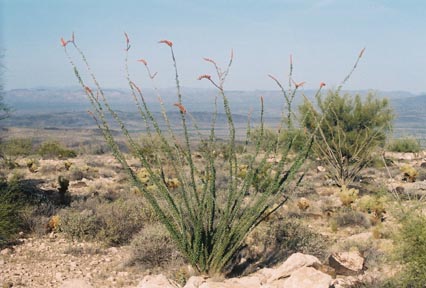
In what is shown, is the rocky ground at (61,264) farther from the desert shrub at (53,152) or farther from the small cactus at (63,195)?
the desert shrub at (53,152)

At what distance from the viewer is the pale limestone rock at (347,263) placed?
6.98 m

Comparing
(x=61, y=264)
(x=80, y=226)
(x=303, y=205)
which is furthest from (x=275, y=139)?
(x=303, y=205)

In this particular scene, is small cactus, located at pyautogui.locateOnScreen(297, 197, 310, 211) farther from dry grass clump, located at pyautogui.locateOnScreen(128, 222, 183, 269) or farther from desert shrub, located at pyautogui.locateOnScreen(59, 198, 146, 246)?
dry grass clump, located at pyautogui.locateOnScreen(128, 222, 183, 269)

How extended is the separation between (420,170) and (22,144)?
2111 centimetres

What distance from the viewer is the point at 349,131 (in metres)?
19.1

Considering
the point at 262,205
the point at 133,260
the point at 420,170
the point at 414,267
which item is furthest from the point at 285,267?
the point at 420,170

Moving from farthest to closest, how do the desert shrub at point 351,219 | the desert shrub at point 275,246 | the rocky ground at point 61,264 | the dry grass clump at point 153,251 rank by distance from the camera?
the desert shrub at point 351,219
the dry grass clump at point 153,251
the desert shrub at point 275,246
the rocky ground at point 61,264

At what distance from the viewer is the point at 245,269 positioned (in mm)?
7441

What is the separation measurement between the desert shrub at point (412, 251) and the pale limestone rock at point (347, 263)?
1157mm

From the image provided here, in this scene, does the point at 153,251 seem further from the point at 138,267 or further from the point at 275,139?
the point at 275,139

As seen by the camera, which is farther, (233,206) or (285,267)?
(233,206)

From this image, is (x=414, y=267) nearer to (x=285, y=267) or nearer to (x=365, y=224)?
(x=285, y=267)

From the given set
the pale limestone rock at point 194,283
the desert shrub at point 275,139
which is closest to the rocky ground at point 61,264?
the pale limestone rock at point 194,283

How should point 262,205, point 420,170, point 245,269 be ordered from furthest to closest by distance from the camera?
point 420,170
point 245,269
point 262,205
